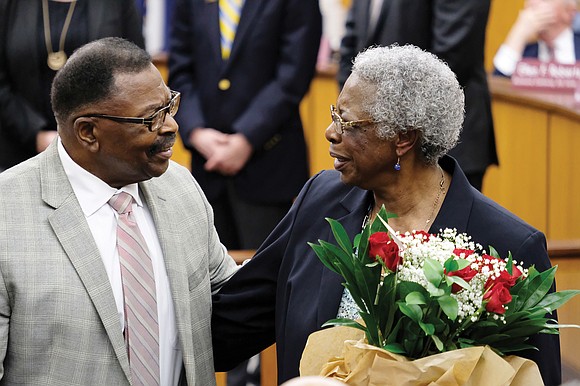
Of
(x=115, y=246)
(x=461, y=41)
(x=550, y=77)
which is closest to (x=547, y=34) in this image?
(x=550, y=77)

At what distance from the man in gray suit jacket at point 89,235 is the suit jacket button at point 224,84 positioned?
235cm

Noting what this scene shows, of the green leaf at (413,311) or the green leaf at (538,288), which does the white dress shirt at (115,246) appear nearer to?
the green leaf at (413,311)

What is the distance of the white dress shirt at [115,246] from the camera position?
322 centimetres

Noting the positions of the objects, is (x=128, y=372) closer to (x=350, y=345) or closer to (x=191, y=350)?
(x=191, y=350)

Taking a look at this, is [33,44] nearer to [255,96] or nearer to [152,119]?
[255,96]

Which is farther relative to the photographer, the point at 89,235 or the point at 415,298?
the point at 89,235

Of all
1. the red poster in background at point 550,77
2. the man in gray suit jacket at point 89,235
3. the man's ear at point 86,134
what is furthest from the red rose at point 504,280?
the red poster in background at point 550,77

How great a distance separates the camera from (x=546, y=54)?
7.70m

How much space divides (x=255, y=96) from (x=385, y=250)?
10.1 feet

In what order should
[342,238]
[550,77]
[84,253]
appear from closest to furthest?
[342,238] → [84,253] → [550,77]

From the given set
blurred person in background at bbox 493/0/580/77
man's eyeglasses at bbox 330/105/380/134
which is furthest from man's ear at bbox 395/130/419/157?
blurred person in background at bbox 493/0/580/77

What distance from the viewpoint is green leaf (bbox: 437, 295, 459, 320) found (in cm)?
258

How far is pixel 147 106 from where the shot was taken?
10.5 ft

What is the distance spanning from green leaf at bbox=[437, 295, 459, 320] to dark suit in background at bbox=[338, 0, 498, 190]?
308 centimetres
